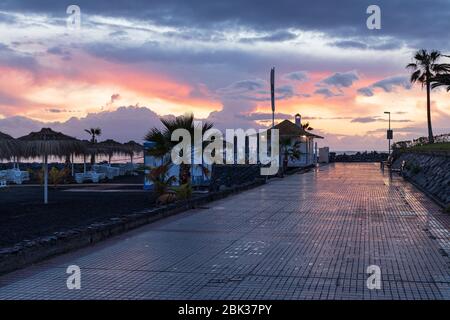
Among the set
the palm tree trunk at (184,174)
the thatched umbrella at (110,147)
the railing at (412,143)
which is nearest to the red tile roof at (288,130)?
the railing at (412,143)

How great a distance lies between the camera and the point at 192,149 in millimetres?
18094

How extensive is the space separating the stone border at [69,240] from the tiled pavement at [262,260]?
0.21m

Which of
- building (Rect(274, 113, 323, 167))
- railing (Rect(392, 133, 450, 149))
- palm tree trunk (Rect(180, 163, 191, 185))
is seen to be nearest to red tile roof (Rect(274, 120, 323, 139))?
building (Rect(274, 113, 323, 167))

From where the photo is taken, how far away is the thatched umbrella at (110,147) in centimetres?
3970

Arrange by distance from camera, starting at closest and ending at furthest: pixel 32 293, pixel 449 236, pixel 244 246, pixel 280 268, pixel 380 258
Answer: pixel 32 293 → pixel 280 268 → pixel 380 258 → pixel 244 246 → pixel 449 236

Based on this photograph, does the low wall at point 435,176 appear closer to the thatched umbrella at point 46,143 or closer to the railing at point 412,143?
the thatched umbrella at point 46,143

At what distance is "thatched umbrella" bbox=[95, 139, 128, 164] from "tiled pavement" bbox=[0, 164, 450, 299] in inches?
1051

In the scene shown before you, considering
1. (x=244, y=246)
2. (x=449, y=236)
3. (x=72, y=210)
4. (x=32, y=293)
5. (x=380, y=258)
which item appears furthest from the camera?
(x=72, y=210)

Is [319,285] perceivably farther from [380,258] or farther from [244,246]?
[244,246]

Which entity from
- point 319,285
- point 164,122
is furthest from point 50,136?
point 319,285

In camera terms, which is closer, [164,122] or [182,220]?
[182,220]

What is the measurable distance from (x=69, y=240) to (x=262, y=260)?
3248 mm

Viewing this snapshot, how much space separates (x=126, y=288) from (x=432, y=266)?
14.0 ft

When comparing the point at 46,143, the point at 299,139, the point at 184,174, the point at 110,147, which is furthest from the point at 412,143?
the point at 46,143
